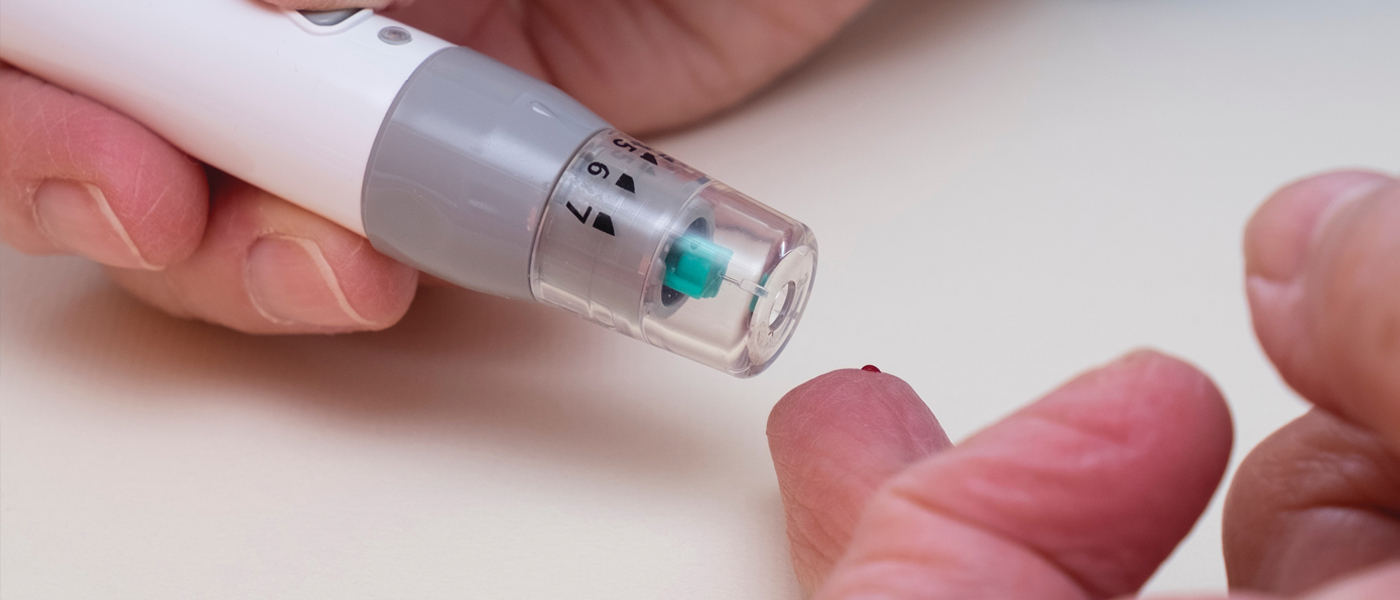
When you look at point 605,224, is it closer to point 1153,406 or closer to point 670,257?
point 670,257

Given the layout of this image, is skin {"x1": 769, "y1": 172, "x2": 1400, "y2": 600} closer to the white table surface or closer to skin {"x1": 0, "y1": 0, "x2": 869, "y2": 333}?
the white table surface

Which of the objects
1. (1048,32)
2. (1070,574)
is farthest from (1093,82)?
(1070,574)

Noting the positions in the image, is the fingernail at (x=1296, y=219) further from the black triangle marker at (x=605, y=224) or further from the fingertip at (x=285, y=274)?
the fingertip at (x=285, y=274)

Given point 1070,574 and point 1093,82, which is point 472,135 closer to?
point 1070,574

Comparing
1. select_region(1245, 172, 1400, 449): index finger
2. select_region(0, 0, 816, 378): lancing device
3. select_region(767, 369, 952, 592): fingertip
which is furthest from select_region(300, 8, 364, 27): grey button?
select_region(1245, 172, 1400, 449): index finger

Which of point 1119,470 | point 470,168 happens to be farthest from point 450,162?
point 1119,470

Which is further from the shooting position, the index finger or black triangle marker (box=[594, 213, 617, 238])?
black triangle marker (box=[594, 213, 617, 238])

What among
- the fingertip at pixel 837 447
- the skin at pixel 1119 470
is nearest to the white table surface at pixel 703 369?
the fingertip at pixel 837 447
